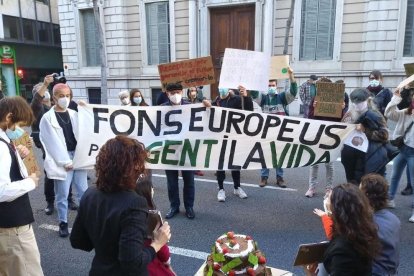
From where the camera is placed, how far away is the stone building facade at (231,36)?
1226cm

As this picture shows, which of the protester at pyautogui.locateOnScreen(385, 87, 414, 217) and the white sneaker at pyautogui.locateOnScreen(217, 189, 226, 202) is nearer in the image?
the protester at pyautogui.locateOnScreen(385, 87, 414, 217)

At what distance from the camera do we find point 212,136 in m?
4.61

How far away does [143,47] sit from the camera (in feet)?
53.3

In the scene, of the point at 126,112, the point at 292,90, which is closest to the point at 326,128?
the point at 292,90

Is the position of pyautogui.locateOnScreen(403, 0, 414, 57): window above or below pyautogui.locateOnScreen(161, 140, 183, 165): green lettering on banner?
above

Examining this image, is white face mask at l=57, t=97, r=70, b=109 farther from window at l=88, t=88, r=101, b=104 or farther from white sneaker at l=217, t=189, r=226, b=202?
window at l=88, t=88, r=101, b=104

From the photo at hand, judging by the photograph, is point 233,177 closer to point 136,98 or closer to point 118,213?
point 136,98

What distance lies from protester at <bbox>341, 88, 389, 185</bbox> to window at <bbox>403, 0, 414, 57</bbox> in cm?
980

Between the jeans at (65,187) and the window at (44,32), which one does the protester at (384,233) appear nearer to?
the jeans at (65,187)

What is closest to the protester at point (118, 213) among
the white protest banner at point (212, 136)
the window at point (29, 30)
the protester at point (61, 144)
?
the protester at point (61, 144)

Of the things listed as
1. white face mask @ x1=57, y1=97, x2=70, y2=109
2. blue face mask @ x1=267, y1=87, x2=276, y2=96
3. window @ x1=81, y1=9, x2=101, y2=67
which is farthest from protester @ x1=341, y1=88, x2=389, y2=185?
window @ x1=81, y1=9, x2=101, y2=67

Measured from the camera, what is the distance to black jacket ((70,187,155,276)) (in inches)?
69.4

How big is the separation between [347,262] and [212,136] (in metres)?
2.84

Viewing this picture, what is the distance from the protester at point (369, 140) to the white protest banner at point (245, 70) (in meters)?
1.35
